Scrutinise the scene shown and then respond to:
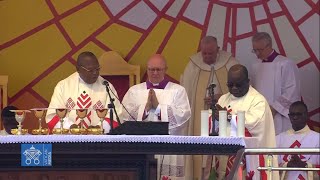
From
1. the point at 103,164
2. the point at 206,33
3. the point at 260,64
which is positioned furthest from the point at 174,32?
the point at 103,164

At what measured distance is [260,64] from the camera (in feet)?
40.1

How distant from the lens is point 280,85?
12047 mm

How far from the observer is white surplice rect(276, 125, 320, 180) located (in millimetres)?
11219

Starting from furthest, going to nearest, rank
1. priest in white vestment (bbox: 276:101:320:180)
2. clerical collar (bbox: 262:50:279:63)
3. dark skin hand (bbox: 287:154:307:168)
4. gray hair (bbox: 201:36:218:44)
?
clerical collar (bbox: 262:50:279:63) < gray hair (bbox: 201:36:218:44) < priest in white vestment (bbox: 276:101:320:180) < dark skin hand (bbox: 287:154:307:168)

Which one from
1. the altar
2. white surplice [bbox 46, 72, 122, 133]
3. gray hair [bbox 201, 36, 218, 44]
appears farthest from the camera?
gray hair [bbox 201, 36, 218, 44]

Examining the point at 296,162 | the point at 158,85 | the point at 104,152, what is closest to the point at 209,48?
the point at 158,85

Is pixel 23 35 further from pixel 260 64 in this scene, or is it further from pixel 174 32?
pixel 260 64

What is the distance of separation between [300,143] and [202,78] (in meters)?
1.42

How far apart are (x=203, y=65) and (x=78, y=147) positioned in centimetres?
389

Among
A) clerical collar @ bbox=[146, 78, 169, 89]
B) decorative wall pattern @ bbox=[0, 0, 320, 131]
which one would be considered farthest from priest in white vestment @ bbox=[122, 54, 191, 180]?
decorative wall pattern @ bbox=[0, 0, 320, 131]

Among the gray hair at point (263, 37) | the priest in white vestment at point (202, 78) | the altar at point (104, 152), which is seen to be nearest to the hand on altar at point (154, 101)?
the priest in white vestment at point (202, 78)

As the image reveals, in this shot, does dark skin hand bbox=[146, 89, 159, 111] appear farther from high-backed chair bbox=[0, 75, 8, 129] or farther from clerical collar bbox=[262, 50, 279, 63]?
high-backed chair bbox=[0, 75, 8, 129]

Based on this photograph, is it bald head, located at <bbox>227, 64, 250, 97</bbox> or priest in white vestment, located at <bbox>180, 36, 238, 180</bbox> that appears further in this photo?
priest in white vestment, located at <bbox>180, 36, 238, 180</bbox>

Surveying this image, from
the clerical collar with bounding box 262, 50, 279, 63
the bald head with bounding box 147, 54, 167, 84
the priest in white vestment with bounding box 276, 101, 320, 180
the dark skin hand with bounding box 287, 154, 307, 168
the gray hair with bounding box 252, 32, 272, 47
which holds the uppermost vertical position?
the gray hair with bounding box 252, 32, 272, 47
